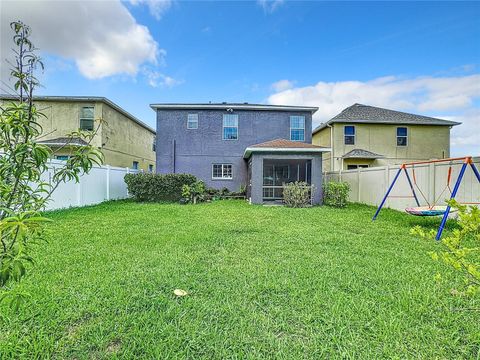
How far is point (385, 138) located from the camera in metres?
18.9

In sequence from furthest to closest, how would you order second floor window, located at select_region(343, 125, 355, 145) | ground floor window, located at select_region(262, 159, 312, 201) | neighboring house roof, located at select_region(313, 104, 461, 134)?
second floor window, located at select_region(343, 125, 355, 145) → neighboring house roof, located at select_region(313, 104, 461, 134) → ground floor window, located at select_region(262, 159, 312, 201)

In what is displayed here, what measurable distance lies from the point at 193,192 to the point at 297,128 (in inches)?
336

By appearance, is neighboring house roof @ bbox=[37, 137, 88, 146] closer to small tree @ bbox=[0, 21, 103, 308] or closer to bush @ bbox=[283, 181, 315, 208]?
small tree @ bbox=[0, 21, 103, 308]

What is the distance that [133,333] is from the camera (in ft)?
7.72

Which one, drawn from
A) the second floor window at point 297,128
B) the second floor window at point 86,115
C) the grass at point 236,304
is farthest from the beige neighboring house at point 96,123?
the grass at point 236,304

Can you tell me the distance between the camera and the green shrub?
13.4 metres

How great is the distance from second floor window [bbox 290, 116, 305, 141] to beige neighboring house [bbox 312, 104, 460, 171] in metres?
→ 2.70

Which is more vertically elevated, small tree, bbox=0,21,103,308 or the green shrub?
small tree, bbox=0,21,103,308

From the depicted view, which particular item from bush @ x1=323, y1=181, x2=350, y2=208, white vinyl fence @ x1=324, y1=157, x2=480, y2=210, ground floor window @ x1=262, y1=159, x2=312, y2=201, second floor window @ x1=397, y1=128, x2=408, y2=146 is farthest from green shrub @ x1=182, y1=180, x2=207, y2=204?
second floor window @ x1=397, y1=128, x2=408, y2=146

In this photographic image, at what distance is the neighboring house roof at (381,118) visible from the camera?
1834cm

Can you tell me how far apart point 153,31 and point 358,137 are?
49.9 feet

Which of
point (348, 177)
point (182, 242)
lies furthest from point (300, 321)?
point (348, 177)

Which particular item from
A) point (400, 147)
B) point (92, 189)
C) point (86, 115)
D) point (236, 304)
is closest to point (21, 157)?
point (236, 304)

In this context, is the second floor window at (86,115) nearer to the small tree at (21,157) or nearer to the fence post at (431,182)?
the small tree at (21,157)
